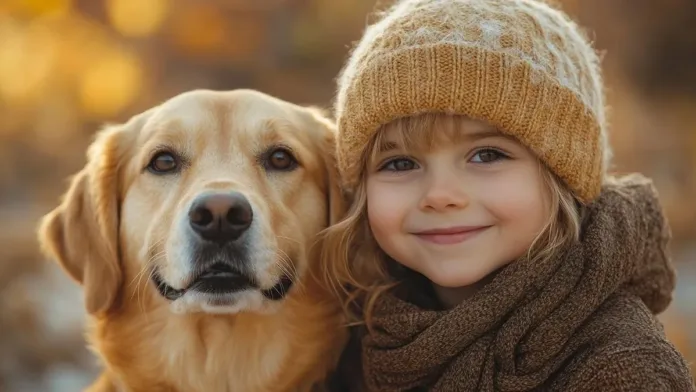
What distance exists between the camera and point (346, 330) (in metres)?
2.90

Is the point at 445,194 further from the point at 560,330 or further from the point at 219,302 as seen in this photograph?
the point at 219,302

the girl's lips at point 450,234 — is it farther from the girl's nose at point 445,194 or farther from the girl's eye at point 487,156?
the girl's eye at point 487,156

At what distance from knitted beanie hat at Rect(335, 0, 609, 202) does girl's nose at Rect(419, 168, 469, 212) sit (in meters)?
0.21

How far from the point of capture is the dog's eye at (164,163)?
277cm

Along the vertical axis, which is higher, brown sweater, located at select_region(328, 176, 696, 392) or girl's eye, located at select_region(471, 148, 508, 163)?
girl's eye, located at select_region(471, 148, 508, 163)

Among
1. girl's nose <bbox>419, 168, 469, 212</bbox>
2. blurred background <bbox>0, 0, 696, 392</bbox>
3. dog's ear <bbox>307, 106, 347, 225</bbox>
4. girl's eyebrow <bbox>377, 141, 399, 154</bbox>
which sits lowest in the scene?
blurred background <bbox>0, 0, 696, 392</bbox>

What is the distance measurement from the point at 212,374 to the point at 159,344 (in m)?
0.22

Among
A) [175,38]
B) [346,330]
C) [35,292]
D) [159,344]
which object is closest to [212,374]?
[159,344]

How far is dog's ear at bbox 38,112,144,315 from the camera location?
2807 mm

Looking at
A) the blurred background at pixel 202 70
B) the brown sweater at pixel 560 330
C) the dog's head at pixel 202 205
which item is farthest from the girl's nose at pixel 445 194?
the blurred background at pixel 202 70

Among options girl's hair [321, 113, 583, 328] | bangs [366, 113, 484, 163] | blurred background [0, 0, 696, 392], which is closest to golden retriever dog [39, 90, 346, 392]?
girl's hair [321, 113, 583, 328]

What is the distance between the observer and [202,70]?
7.08 meters

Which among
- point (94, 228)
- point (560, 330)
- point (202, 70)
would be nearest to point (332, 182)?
point (94, 228)

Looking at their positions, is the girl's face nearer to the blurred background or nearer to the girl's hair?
the girl's hair
